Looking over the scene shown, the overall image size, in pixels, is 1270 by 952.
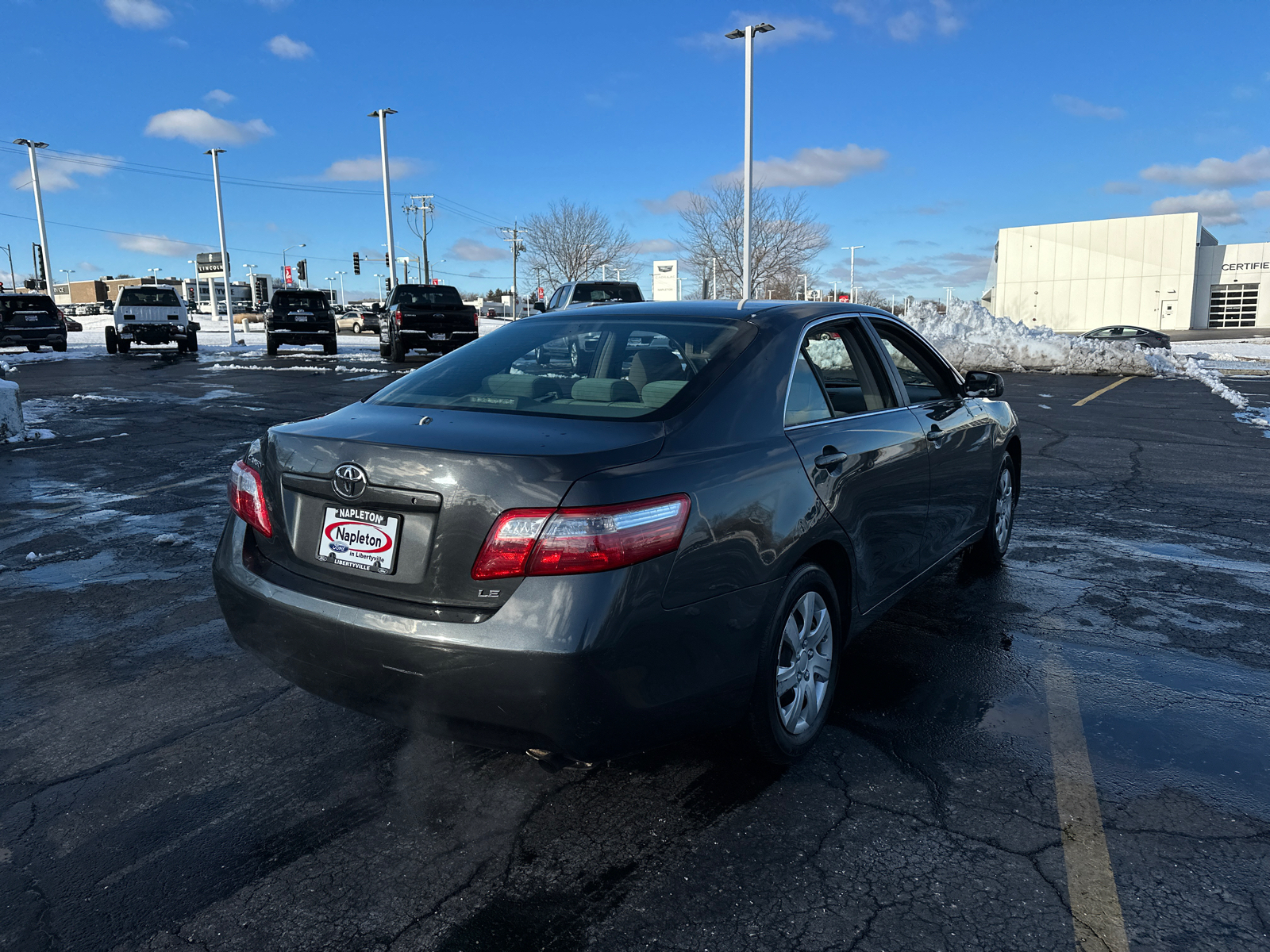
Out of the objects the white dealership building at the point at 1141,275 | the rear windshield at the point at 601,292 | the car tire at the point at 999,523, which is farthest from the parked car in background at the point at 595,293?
the white dealership building at the point at 1141,275

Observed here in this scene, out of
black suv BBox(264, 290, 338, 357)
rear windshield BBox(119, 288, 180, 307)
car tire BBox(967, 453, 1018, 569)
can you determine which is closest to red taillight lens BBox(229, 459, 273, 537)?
car tire BBox(967, 453, 1018, 569)

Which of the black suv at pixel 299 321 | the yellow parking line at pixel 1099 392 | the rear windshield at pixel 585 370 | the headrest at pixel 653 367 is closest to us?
the rear windshield at pixel 585 370

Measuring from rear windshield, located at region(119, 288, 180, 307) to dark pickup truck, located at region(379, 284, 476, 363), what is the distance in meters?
10.4

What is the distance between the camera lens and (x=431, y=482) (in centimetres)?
252

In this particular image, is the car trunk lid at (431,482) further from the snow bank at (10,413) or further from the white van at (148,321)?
the white van at (148,321)

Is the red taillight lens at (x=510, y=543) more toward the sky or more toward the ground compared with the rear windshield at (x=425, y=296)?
more toward the ground

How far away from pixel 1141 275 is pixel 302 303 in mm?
62132

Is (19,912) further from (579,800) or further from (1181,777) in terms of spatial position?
(1181,777)

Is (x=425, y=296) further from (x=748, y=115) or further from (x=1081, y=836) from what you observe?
(x=1081, y=836)

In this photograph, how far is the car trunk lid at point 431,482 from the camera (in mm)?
2457

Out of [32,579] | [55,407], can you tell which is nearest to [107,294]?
[55,407]

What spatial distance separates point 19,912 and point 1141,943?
2.83 metres

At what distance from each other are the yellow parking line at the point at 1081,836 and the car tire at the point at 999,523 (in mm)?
1644

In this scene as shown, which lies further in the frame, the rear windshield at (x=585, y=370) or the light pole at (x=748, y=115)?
the light pole at (x=748, y=115)
